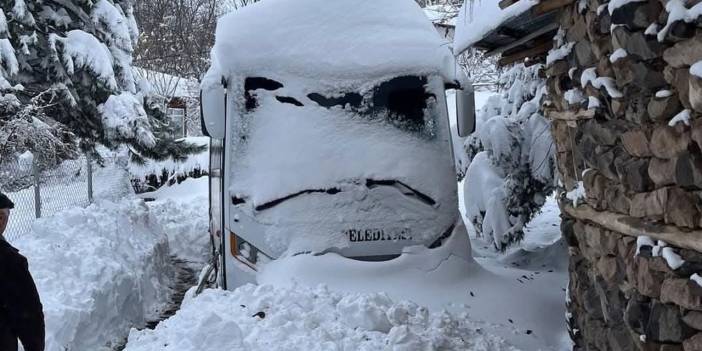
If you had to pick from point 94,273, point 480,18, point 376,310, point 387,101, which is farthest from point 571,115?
point 94,273

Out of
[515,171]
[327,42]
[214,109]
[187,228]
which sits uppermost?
[327,42]

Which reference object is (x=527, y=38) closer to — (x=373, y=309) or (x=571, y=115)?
(x=571, y=115)

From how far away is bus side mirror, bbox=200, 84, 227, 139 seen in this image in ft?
20.3

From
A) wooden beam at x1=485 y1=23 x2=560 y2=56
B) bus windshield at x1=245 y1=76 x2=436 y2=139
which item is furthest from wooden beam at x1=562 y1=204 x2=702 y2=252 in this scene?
bus windshield at x1=245 y1=76 x2=436 y2=139

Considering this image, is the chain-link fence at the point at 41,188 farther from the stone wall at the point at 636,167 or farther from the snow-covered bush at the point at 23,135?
the stone wall at the point at 636,167

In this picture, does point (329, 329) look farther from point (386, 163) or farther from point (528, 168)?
point (528, 168)

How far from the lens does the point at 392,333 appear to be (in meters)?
4.61

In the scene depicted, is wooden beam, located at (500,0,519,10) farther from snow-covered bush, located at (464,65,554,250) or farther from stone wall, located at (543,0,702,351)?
snow-covered bush, located at (464,65,554,250)

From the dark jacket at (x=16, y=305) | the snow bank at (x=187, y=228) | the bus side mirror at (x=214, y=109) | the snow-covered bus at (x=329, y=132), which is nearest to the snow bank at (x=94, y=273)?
the snow bank at (x=187, y=228)

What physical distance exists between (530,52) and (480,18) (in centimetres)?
136

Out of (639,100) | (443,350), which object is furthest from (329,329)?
(639,100)

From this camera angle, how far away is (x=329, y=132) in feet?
20.1

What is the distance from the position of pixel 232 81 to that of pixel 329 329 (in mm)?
2540

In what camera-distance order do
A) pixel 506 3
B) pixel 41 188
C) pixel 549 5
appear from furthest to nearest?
pixel 41 188 < pixel 506 3 < pixel 549 5
